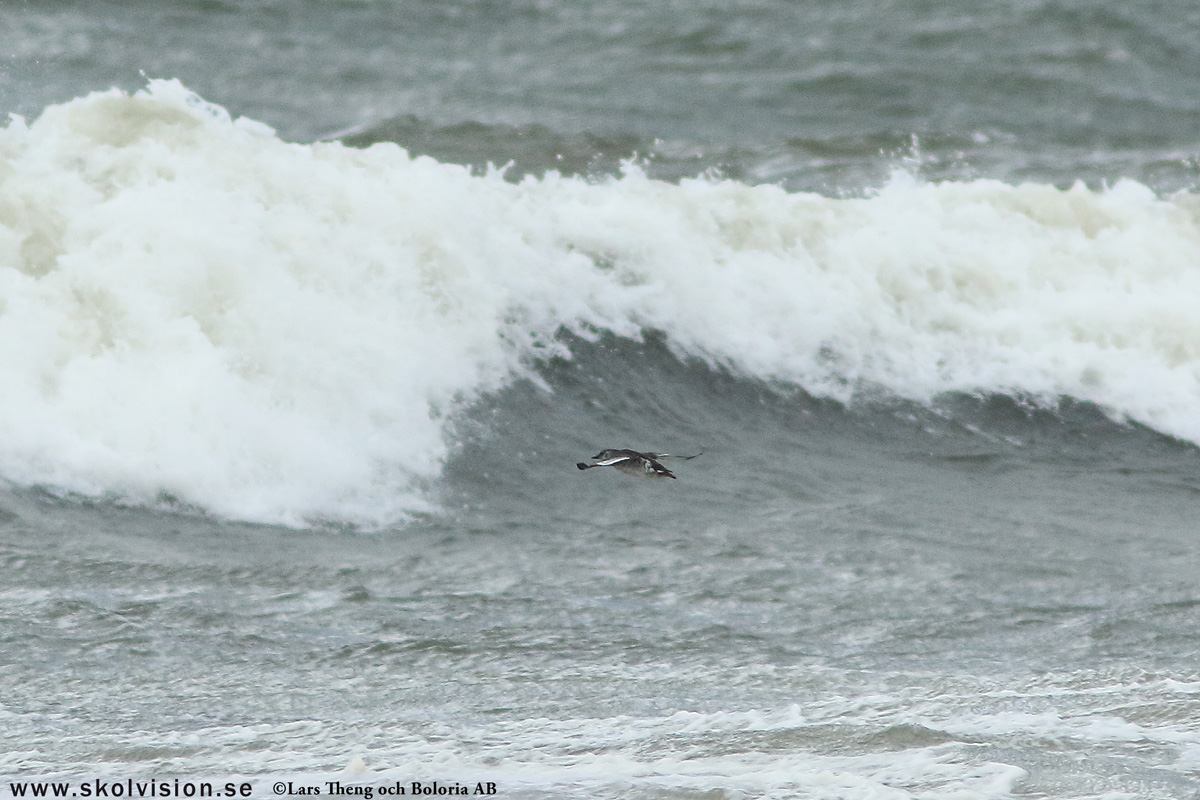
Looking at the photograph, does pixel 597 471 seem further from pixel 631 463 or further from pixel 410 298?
pixel 410 298

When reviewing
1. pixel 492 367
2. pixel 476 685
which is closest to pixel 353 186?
pixel 492 367

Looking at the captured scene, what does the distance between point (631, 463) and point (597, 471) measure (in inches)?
6.4

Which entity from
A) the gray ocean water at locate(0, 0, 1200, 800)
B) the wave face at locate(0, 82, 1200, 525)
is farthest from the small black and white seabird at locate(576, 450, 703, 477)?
the wave face at locate(0, 82, 1200, 525)

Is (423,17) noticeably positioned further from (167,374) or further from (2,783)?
(2,783)

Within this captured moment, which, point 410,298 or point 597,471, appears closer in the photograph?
point 597,471

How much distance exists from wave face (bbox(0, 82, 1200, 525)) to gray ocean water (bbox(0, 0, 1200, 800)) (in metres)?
0.02

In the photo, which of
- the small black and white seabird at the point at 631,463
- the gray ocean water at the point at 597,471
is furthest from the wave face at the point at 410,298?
the small black and white seabird at the point at 631,463

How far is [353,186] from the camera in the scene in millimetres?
7145

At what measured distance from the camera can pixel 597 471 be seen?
19.7 feet

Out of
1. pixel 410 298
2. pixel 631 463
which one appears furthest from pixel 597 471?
pixel 410 298

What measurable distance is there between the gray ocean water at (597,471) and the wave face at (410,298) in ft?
0.08

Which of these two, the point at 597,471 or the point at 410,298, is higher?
the point at 410,298

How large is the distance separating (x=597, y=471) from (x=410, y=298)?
4.23 ft

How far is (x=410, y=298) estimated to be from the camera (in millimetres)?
6590
